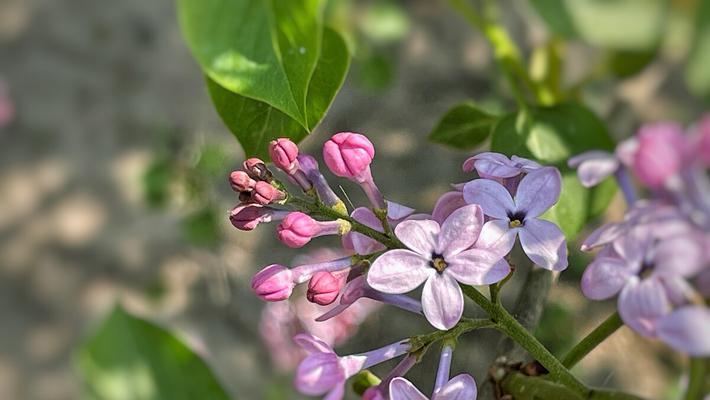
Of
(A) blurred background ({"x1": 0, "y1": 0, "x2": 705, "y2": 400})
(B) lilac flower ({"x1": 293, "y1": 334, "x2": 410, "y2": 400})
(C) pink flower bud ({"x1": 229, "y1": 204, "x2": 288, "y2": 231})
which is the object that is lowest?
(A) blurred background ({"x1": 0, "y1": 0, "x2": 705, "y2": 400})

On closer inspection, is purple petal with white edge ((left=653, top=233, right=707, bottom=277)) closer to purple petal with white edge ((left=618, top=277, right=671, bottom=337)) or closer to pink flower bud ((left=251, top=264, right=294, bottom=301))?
purple petal with white edge ((left=618, top=277, right=671, bottom=337))

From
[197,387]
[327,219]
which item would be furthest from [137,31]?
[327,219]

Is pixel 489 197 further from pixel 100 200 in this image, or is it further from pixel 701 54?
pixel 100 200

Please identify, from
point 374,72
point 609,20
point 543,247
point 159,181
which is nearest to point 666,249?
point 543,247

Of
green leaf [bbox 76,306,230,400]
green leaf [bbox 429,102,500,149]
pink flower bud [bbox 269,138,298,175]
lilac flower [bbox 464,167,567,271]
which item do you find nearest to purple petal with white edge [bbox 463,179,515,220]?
lilac flower [bbox 464,167,567,271]

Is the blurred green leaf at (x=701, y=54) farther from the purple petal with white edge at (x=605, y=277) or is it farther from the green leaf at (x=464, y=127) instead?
the purple petal with white edge at (x=605, y=277)

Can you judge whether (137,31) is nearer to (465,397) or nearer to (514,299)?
(514,299)

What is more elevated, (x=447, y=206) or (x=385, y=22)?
(x=447, y=206)
